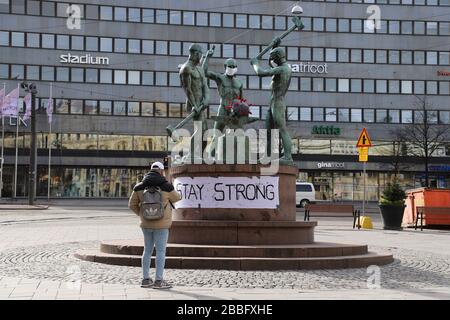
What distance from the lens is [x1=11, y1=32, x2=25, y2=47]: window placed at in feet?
195

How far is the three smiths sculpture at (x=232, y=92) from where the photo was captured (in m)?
15.7

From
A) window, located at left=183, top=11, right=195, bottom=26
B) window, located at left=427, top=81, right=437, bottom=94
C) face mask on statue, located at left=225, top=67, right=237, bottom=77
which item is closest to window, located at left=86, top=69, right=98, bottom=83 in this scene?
window, located at left=183, top=11, right=195, bottom=26

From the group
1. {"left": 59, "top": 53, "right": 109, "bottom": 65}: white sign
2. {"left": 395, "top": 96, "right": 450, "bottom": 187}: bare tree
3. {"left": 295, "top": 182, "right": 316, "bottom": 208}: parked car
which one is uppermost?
{"left": 59, "top": 53, "right": 109, "bottom": 65}: white sign

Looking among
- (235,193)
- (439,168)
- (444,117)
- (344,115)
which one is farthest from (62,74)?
(235,193)

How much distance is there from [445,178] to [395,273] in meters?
56.7

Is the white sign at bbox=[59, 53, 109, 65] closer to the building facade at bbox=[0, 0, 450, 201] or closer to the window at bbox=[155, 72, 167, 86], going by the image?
the building facade at bbox=[0, 0, 450, 201]

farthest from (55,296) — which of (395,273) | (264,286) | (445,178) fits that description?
(445,178)

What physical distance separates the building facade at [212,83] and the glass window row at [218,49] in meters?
0.09

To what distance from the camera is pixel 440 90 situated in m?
65.4

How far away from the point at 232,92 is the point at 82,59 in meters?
45.7

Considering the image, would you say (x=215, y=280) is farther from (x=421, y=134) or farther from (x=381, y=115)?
(x=381, y=115)

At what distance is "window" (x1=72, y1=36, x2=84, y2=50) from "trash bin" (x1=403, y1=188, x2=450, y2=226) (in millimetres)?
37897

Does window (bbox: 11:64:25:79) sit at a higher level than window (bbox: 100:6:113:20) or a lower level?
lower
